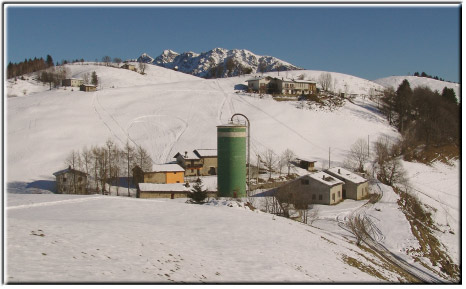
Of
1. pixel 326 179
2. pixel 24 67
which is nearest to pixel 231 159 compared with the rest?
pixel 326 179

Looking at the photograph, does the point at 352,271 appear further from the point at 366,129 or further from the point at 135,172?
the point at 366,129

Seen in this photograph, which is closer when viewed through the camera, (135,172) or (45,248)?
(45,248)

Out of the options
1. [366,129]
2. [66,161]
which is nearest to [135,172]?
[66,161]

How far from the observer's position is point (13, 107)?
7675 centimetres

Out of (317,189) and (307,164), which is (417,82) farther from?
(317,189)

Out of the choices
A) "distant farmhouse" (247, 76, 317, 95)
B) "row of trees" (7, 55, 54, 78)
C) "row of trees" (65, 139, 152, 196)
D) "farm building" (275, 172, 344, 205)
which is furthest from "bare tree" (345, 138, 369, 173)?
"row of trees" (7, 55, 54, 78)

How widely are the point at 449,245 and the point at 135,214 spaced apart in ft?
83.6

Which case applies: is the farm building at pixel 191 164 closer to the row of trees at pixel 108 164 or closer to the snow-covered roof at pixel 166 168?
the snow-covered roof at pixel 166 168

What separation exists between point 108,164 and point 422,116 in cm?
6617

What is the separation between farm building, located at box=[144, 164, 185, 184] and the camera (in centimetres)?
4916

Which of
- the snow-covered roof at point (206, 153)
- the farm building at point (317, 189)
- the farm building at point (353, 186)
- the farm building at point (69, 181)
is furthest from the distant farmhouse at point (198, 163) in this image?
the farm building at point (353, 186)

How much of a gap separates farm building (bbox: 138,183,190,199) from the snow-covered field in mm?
9678

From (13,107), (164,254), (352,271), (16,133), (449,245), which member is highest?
(13,107)

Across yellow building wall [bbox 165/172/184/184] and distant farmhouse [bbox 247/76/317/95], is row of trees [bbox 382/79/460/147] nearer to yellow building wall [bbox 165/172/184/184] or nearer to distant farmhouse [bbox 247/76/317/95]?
distant farmhouse [bbox 247/76/317/95]
